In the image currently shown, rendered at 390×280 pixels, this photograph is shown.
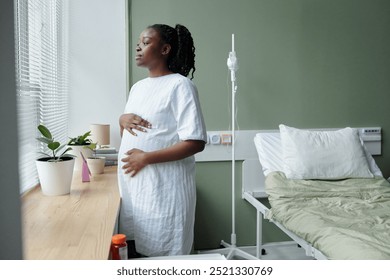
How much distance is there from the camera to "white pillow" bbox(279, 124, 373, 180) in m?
2.16

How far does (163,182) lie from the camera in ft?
4.31

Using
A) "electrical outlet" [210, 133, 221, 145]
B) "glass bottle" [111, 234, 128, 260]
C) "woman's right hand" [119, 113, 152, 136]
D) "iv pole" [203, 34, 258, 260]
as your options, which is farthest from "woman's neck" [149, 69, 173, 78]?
"electrical outlet" [210, 133, 221, 145]

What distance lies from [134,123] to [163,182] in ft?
0.79

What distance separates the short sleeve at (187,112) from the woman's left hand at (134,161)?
0.15m

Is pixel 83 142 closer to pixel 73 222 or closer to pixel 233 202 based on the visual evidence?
pixel 73 222

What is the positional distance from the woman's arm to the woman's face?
0.34 m

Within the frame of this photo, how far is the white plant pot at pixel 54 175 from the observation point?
143 centimetres

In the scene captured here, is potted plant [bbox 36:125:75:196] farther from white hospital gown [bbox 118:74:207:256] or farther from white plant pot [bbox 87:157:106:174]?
white plant pot [bbox 87:157:106:174]

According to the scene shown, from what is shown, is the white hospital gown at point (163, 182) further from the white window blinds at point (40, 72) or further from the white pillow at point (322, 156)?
the white pillow at point (322, 156)

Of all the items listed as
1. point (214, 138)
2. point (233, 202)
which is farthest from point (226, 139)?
point (233, 202)

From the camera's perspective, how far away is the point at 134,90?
1.47m

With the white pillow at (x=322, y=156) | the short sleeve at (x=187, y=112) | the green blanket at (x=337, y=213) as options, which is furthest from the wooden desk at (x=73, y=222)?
the white pillow at (x=322, y=156)
